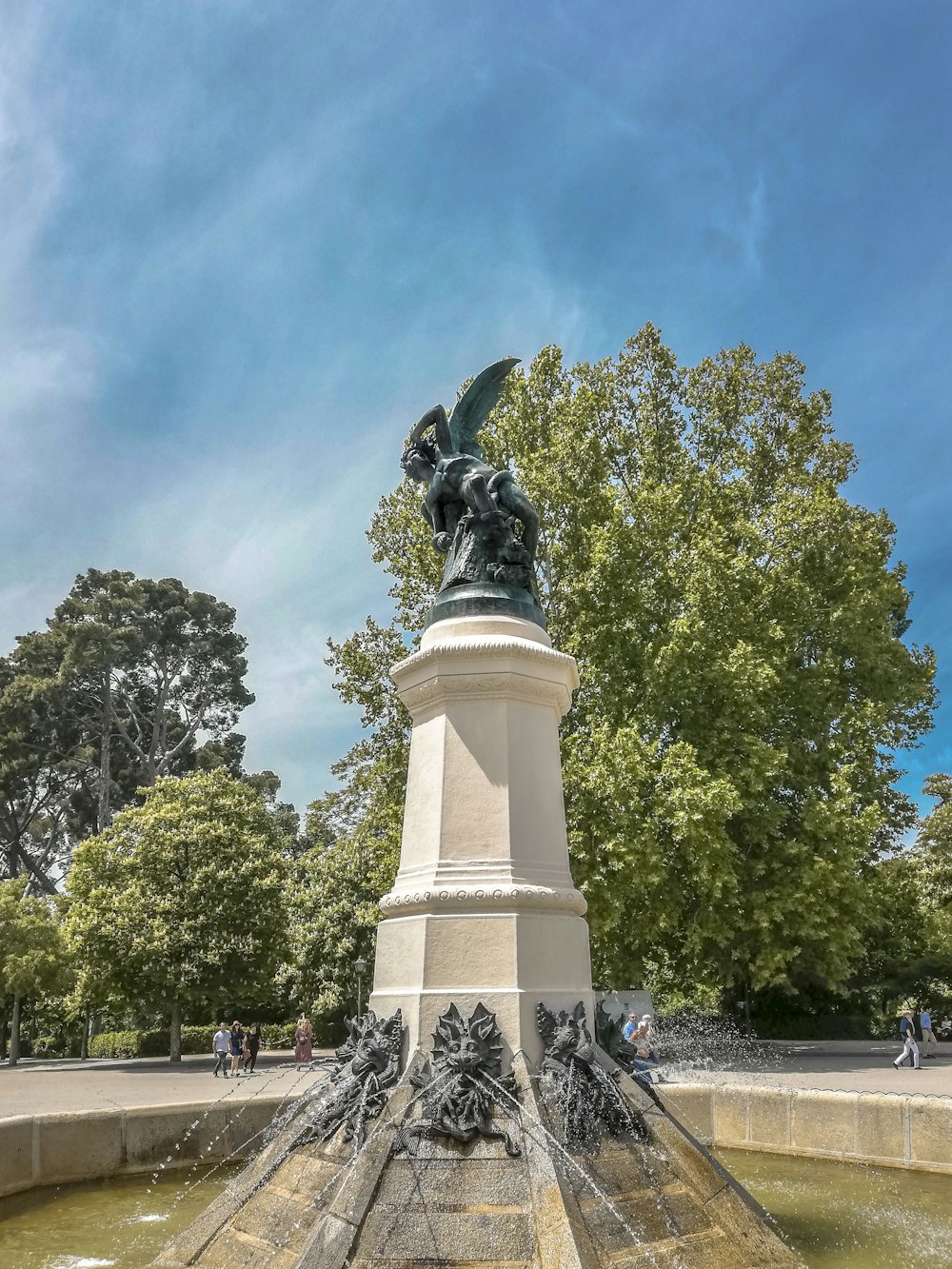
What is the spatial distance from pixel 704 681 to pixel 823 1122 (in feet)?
41.9

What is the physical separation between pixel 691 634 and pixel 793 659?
182 inches

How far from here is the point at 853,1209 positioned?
8.64m

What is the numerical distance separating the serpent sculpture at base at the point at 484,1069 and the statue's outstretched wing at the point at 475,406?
3.23 feet

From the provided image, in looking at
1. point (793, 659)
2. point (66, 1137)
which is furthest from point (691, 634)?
point (66, 1137)

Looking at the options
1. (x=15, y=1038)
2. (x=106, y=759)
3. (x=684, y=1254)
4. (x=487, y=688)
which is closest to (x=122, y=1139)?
(x=487, y=688)

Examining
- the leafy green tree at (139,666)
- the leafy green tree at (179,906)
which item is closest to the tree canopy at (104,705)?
the leafy green tree at (139,666)

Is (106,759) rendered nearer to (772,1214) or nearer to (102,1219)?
(102,1219)

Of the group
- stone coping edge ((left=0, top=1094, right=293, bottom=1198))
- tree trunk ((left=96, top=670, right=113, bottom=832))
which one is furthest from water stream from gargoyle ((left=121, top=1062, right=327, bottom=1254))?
tree trunk ((left=96, top=670, right=113, bottom=832))

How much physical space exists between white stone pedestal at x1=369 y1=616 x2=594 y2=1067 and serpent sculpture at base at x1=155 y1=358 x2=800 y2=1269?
2 centimetres

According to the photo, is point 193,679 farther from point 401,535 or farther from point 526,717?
point 526,717

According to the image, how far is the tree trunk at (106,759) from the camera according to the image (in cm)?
5231

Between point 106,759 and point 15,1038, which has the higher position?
point 106,759

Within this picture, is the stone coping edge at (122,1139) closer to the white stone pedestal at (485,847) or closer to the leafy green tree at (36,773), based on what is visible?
the white stone pedestal at (485,847)

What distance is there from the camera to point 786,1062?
22484 mm
